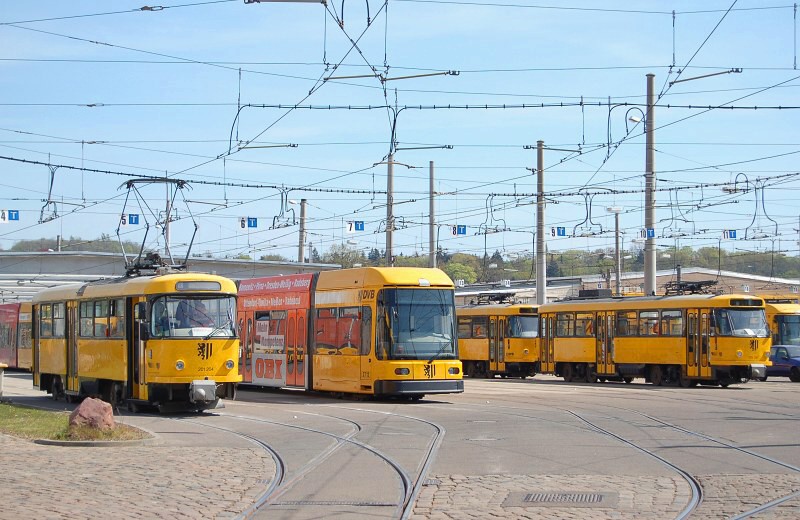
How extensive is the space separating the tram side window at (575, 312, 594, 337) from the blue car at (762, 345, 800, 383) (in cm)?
804

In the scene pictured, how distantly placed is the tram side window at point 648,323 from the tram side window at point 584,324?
10.2 ft

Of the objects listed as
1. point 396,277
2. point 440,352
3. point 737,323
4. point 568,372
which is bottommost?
point 568,372

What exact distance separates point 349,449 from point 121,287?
34.0 feet

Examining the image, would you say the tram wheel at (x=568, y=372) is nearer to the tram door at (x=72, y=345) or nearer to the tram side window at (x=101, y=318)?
the tram door at (x=72, y=345)

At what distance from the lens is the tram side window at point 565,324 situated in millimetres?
43125

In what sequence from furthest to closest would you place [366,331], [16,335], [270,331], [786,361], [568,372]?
[16,335] < [786,361] < [568,372] < [270,331] < [366,331]

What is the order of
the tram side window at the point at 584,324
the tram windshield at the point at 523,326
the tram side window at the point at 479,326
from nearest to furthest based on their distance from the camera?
the tram side window at the point at 584,324, the tram windshield at the point at 523,326, the tram side window at the point at 479,326

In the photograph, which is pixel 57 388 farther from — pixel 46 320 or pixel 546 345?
pixel 546 345

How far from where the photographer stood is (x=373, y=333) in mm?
26719

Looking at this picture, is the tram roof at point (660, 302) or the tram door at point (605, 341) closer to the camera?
the tram roof at point (660, 302)

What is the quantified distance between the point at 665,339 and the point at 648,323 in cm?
100

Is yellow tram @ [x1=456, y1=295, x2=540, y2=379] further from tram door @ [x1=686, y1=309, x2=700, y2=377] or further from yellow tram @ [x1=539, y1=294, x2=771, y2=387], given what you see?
tram door @ [x1=686, y1=309, x2=700, y2=377]

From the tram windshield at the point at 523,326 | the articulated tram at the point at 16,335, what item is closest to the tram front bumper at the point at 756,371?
the tram windshield at the point at 523,326

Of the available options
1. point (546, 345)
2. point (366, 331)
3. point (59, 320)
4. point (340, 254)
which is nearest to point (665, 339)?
point (546, 345)
